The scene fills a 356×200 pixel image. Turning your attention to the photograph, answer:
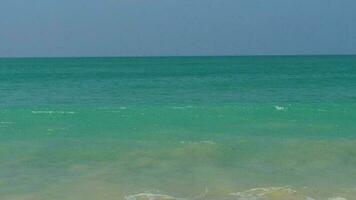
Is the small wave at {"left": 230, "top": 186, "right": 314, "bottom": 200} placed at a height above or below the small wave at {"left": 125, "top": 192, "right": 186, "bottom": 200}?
above

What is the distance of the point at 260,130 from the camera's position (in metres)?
16.2

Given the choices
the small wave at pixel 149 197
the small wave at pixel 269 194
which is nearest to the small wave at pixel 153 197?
the small wave at pixel 149 197

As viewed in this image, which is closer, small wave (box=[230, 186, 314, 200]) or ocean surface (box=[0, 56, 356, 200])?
small wave (box=[230, 186, 314, 200])

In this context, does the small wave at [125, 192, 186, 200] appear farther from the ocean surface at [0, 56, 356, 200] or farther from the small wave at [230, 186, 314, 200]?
the small wave at [230, 186, 314, 200]

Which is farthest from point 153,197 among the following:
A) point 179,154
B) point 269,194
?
point 179,154

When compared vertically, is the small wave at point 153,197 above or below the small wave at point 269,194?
below

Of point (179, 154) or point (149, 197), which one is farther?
point (179, 154)

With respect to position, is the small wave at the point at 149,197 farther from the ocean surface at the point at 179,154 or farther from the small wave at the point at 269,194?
the small wave at the point at 269,194

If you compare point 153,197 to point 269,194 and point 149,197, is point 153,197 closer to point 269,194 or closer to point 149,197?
point 149,197

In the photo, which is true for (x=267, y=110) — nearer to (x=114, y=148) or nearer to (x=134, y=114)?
(x=134, y=114)

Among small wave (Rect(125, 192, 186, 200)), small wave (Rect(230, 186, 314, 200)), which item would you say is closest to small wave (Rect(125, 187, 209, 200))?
small wave (Rect(125, 192, 186, 200))

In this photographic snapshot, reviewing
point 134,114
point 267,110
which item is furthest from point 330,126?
point 134,114

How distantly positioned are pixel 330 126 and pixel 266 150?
16.6 feet

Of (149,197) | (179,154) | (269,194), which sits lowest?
(179,154)
